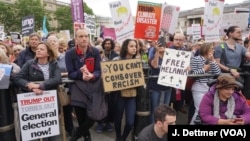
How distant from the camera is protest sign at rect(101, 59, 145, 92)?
427 centimetres

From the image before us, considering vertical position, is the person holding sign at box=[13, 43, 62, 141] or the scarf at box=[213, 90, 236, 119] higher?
the person holding sign at box=[13, 43, 62, 141]

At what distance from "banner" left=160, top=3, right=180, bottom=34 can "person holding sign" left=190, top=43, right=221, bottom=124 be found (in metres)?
0.90

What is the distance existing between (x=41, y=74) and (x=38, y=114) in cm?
52

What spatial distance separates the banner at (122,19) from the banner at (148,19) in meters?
0.39

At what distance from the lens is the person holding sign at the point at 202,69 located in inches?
189

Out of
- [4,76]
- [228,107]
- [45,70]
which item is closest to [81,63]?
[45,70]

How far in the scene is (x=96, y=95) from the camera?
4.24 m

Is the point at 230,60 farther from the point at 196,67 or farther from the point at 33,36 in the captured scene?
the point at 33,36

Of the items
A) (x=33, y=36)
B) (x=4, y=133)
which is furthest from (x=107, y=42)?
(x=4, y=133)

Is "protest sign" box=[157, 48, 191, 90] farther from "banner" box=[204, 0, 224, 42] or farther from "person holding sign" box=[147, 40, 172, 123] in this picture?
"banner" box=[204, 0, 224, 42]

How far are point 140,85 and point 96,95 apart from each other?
0.68m

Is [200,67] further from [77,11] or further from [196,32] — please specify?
[196,32]

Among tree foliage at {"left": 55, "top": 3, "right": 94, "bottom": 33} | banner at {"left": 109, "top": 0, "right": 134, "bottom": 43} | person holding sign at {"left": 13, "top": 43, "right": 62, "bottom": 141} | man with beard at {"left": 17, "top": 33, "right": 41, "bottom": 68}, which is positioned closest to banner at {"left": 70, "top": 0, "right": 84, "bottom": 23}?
banner at {"left": 109, "top": 0, "right": 134, "bottom": 43}

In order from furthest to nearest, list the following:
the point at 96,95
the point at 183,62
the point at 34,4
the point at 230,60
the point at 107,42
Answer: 1. the point at 34,4
2. the point at 107,42
3. the point at 230,60
4. the point at 183,62
5. the point at 96,95
